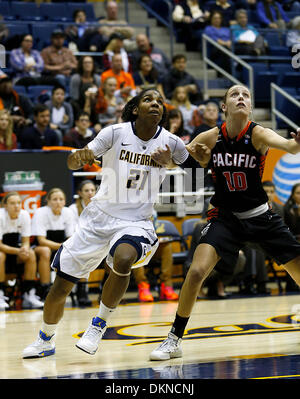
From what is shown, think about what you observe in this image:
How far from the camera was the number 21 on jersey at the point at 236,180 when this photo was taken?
554 centimetres

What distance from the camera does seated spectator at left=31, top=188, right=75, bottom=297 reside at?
9391mm

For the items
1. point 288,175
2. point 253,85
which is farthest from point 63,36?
point 288,175

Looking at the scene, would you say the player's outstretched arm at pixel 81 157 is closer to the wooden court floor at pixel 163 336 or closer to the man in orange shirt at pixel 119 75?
the wooden court floor at pixel 163 336

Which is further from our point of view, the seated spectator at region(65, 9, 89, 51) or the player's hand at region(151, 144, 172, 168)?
the seated spectator at region(65, 9, 89, 51)

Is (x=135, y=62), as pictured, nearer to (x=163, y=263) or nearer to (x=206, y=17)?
(x=206, y=17)

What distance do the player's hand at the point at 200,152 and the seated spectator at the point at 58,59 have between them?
7.43 m

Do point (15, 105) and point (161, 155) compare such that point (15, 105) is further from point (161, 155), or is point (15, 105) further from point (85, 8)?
Answer: point (161, 155)

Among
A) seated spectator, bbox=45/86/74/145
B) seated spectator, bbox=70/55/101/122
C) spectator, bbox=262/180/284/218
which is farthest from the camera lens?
seated spectator, bbox=70/55/101/122

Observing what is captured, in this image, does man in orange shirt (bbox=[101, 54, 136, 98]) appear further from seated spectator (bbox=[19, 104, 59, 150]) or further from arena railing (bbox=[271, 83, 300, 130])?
arena railing (bbox=[271, 83, 300, 130])

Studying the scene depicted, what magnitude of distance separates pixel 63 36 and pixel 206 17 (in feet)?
12.5

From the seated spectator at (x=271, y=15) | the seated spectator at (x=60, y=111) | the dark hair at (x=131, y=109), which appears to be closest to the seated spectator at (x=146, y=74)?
the seated spectator at (x=60, y=111)

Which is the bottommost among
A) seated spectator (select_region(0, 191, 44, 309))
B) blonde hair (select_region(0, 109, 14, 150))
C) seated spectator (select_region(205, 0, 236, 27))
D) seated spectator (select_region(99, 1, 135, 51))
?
seated spectator (select_region(0, 191, 44, 309))

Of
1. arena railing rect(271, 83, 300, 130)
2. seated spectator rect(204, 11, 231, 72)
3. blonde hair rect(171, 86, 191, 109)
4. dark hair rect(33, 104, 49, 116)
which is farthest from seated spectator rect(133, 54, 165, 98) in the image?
dark hair rect(33, 104, 49, 116)

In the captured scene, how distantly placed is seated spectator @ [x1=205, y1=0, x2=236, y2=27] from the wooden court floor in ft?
26.1
